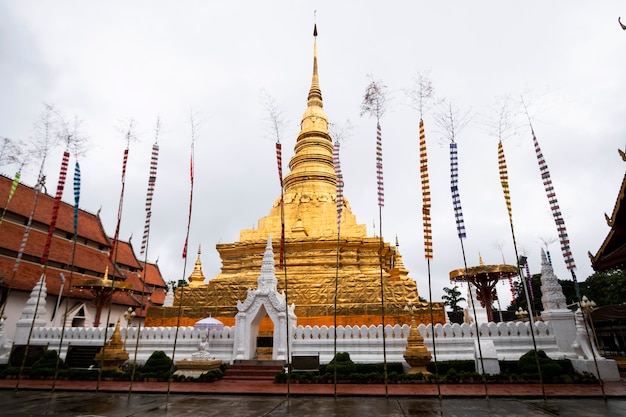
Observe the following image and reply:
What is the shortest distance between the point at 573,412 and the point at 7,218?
2803 centimetres

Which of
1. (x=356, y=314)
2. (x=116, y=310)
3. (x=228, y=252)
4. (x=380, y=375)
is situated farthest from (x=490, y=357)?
(x=116, y=310)

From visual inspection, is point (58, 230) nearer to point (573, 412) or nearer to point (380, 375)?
point (380, 375)

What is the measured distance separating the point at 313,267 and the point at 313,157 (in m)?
8.97

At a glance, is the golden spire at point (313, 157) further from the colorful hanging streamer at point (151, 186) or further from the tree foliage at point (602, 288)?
Answer: the tree foliage at point (602, 288)

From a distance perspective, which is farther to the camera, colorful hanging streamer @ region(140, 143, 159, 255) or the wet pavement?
colorful hanging streamer @ region(140, 143, 159, 255)

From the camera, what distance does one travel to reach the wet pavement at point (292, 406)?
22.7 ft

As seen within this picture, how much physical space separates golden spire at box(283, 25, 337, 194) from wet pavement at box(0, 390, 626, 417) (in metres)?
16.7

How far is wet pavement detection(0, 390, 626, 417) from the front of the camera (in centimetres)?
693

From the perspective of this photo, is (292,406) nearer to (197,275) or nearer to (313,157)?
(197,275)

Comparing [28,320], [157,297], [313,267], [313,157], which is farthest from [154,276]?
[313,267]

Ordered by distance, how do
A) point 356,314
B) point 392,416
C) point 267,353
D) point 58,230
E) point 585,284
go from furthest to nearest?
1. point 585,284
2. point 58,230
3. point 356,314
4. point 267,353
5. point 392,416

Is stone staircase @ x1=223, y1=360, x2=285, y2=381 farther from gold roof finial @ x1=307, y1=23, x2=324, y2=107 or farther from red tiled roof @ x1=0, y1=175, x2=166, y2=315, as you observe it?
gold roof finial @ x1=307, y1=23, x2=324, y2=107

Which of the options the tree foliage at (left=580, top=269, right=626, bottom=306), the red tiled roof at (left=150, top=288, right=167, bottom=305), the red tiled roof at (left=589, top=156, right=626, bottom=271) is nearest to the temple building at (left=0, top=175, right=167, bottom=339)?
the red tiled roof at (left=150, top=288, right=167, bottom=305)

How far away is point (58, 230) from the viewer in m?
26.1
